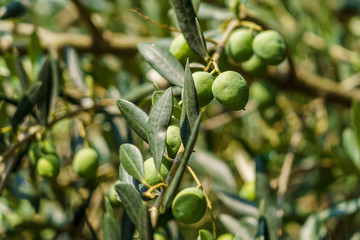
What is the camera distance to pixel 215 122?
82.5 inches

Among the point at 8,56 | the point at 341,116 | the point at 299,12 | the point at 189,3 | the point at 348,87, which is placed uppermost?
the point at 189,3

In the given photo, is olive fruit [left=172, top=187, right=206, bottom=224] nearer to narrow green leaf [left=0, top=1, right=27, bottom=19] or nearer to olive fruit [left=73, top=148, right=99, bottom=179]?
olive fruit [left=73, top=148, right=99, bottom=179]

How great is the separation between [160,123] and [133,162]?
105 mm

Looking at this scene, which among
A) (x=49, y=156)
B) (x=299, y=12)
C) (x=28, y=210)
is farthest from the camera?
(x=299, y=12)

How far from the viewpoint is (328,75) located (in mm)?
2326

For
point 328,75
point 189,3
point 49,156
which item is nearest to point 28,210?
point 49,156

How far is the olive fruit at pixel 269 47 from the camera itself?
100 centimetres

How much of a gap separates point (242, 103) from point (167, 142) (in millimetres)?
174

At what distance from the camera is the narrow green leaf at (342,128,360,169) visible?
1464mm

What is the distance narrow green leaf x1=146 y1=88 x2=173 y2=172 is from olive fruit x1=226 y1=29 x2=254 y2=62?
1.19 ft

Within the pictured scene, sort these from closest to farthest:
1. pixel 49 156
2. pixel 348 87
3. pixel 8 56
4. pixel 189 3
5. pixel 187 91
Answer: pixel 187 91
pixel 189 3
pixel 49 156
pixel 8 56
pixel 348 87

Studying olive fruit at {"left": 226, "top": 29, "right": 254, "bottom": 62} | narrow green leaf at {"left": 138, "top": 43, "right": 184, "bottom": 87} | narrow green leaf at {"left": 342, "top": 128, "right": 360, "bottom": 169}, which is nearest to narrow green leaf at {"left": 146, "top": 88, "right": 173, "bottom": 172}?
narrow green leaf at {"left": 138, "top": 43, "right": 184, "bottom": 87}

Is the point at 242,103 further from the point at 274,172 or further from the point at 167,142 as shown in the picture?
the point at 274,172

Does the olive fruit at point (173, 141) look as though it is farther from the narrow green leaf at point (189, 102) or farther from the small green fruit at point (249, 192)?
the small green fruit at point (249, 192)
